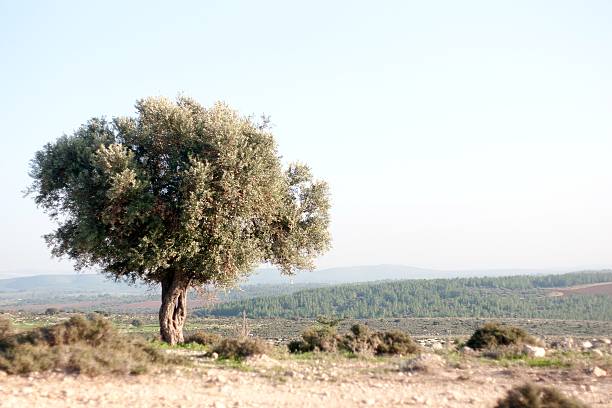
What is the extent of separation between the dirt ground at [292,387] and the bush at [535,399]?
90cm

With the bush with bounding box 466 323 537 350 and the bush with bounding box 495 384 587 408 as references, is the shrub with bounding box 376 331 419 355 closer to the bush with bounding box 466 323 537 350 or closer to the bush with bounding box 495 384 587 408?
the bush with bounding box 466 323 537 350

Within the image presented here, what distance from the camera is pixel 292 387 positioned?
11.2 m

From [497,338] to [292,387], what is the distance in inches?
465

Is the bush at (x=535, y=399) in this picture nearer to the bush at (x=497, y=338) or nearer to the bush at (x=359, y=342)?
the bush at (x=359, y=342)

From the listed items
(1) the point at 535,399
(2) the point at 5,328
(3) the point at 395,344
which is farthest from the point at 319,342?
(1) the point at 535,399

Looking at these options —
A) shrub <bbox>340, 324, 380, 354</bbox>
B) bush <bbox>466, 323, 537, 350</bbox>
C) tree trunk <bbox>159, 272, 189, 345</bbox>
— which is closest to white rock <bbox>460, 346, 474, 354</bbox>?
bush <bbox>466, 323, 537, 350</bbox>

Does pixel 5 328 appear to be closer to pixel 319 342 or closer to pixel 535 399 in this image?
pixel 319 342

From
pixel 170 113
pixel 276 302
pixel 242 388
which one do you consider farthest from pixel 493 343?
pixel 276 302

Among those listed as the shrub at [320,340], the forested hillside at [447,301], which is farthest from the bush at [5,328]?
the forested hillside at [447,301]

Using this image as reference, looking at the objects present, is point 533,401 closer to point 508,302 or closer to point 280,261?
point 280,261

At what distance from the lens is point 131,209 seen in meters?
18.7

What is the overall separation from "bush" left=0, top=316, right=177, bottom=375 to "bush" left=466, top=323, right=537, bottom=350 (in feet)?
40.8

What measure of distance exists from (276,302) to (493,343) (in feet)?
371

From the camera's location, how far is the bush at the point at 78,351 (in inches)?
433
